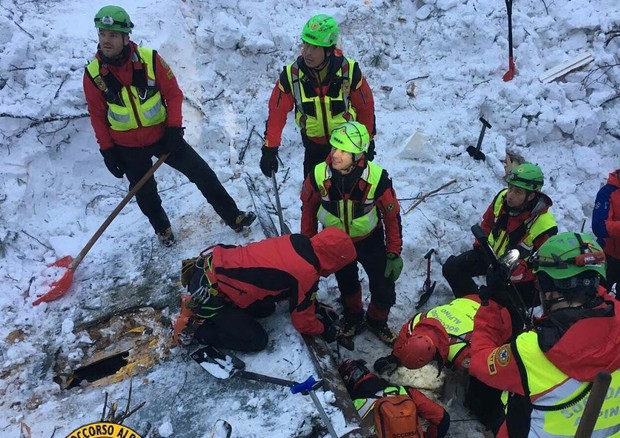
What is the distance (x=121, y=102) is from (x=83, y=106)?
1750mm

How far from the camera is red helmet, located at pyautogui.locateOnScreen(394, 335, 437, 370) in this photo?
4.21 metres

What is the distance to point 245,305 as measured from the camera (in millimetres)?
4227

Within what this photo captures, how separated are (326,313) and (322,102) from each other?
6.78 feet

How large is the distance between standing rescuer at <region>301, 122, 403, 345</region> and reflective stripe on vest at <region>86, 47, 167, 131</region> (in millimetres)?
1734

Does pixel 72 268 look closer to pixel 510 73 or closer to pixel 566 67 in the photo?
pixel 510 73

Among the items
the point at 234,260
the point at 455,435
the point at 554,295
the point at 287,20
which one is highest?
the point at 287,20

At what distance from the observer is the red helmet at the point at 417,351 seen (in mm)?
4207

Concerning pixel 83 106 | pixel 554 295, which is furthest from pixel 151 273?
pixel 554 295

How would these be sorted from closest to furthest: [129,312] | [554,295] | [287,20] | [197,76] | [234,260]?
1. [554,295]
2. [234,260]
3. [129,312]
4. [197,76]
5. [287,20]

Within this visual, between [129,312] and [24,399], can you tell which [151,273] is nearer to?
[129,312]

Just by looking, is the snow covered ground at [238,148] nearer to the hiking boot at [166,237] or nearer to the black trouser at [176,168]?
the hiking boot at [166,237]

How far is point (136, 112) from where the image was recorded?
4.65 m

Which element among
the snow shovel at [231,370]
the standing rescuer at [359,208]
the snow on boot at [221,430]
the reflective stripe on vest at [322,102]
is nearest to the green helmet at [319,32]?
the reflective stripe on vest at [322,102]

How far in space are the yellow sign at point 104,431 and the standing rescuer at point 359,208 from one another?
2188 millimetres
